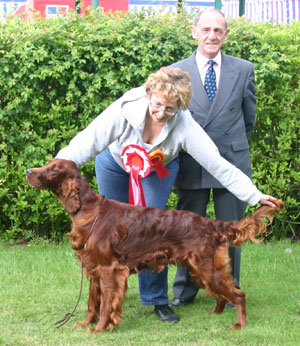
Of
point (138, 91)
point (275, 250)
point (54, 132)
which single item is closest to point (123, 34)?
point (54, 132)

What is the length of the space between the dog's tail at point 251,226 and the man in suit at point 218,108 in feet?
1.67

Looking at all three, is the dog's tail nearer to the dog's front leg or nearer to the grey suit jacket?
the grey suit jacket

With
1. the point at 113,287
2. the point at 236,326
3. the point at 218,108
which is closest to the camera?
the point at 113,287

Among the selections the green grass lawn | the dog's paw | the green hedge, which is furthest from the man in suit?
the green hedge

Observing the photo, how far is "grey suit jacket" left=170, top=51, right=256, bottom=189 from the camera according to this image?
4266mm

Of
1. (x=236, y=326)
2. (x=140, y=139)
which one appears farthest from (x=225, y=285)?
(x=140, y=139)

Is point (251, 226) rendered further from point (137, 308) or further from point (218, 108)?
point (137, 308)

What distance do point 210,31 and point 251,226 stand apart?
140 cm

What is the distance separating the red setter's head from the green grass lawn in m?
0.90

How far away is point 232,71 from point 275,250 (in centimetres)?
254

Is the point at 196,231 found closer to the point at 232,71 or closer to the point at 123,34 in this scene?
the point at 232,71

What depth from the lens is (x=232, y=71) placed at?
4.30 meters

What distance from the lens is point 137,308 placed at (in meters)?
4.45

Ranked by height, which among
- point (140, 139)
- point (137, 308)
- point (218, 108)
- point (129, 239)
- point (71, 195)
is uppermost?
point (218, 108)
